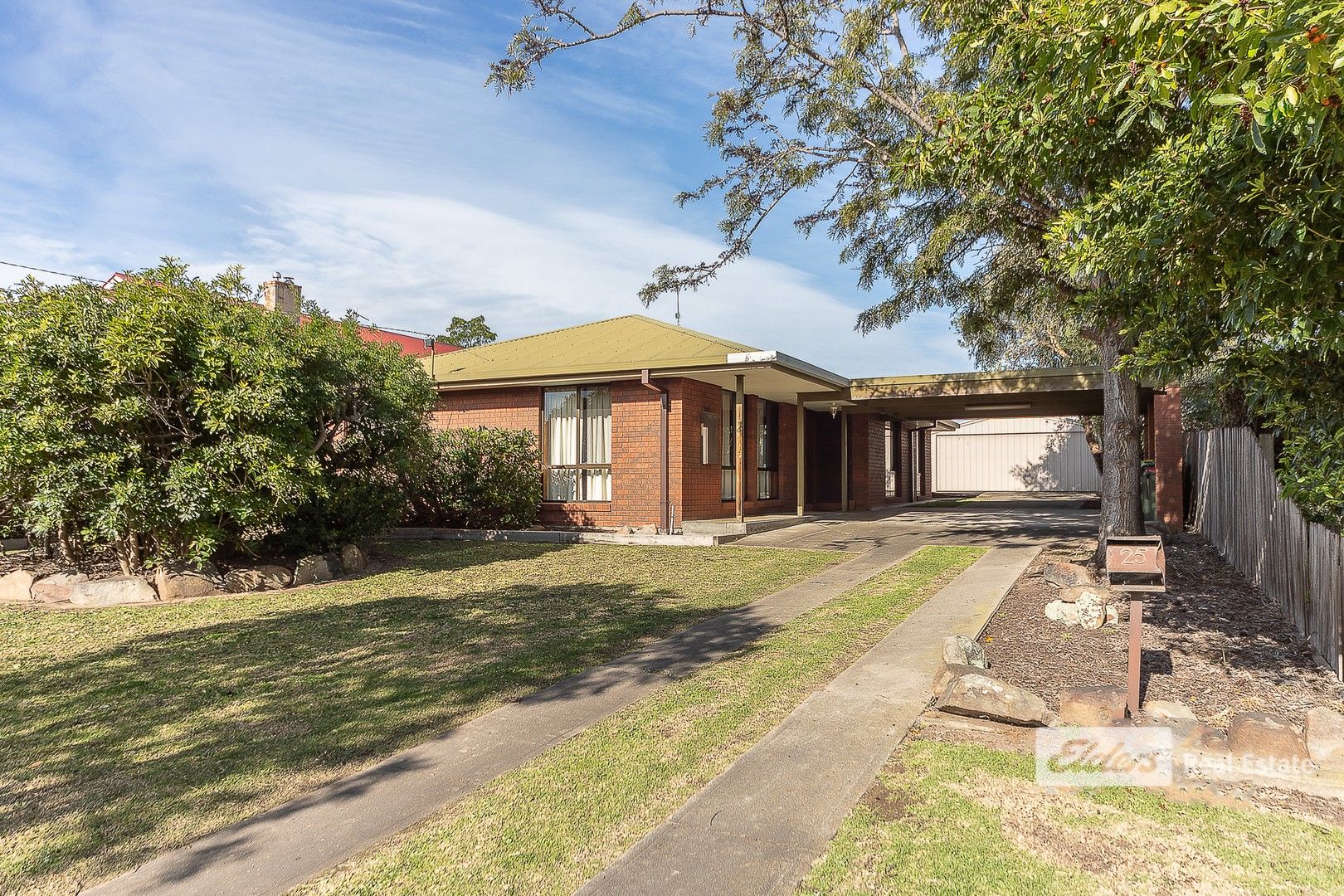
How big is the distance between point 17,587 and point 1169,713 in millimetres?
10933

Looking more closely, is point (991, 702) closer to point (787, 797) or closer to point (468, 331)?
point (787, 797)

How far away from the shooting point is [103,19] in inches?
405

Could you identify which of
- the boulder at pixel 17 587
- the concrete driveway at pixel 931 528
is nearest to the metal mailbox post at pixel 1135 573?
the concrete driveway at pixel 931 528

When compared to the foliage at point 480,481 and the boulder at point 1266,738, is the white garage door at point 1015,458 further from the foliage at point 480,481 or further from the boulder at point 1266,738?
the boulder at point 1266,738

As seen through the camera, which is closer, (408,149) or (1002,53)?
(1002,53)

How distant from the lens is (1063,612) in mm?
6801

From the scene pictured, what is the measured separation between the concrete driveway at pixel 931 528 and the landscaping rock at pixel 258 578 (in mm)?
6937

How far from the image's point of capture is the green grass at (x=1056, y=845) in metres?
2.72

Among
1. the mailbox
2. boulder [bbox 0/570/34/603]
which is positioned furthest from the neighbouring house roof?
the mailbox

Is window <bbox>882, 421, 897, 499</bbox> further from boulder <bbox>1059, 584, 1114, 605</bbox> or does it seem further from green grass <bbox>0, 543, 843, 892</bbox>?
boulder <bbox>1059, 584, 1114, 605</bbox>

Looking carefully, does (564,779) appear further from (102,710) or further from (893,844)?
(102,710)

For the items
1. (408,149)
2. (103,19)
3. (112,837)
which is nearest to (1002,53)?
(112,837)

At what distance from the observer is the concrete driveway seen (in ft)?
43.0

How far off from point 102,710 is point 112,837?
1940 mm
